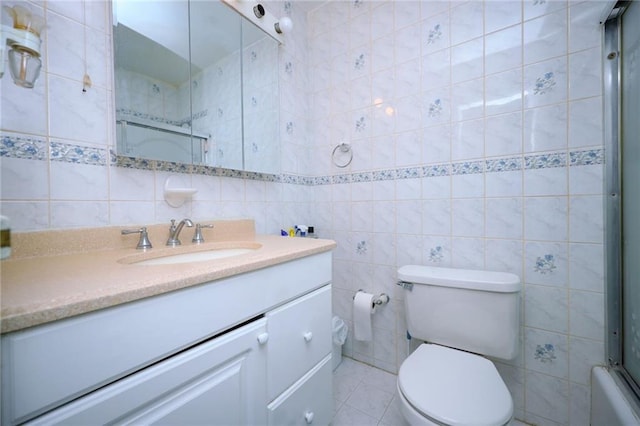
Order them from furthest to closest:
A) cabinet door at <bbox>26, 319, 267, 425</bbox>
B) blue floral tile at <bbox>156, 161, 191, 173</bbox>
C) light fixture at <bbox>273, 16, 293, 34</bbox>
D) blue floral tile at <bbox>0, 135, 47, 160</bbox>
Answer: light fixture at <bbox>273, 16, 293, 34</bbox>, blue floral tile at <bbox>156, 161, 191, 173</bbox>, blue floral tile at <bbox>0, 135, 47, 160</bbox>, cabinet door at <bbox>26, 319, 267, 425</bbox>

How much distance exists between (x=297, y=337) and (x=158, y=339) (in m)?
0.48

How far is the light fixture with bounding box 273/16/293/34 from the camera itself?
1.41 metres

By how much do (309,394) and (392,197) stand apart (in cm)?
104

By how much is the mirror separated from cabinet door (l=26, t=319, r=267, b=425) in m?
0.76

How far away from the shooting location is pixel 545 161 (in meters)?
1.10

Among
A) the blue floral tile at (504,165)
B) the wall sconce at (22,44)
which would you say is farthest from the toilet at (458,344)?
the wall sconce at (22,44)

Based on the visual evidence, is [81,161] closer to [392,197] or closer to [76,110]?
[76,110]

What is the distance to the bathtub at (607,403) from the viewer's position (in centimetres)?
82

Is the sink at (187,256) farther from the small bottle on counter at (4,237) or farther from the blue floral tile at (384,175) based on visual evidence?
the blue floral tile at (384,175)

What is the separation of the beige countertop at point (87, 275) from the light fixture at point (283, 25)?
4.15ft

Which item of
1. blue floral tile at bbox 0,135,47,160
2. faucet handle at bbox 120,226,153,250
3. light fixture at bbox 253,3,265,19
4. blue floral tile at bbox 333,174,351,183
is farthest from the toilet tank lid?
light fixture at bbox 253,3,265,19

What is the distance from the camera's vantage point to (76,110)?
838 millimetres

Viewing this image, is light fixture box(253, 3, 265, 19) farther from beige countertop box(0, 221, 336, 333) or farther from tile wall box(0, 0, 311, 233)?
beige countertop box(0, 221, 336, 333)

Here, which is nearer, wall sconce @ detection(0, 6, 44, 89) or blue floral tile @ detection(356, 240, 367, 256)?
wall sconce @ detection(0, 6, 44, 89)
